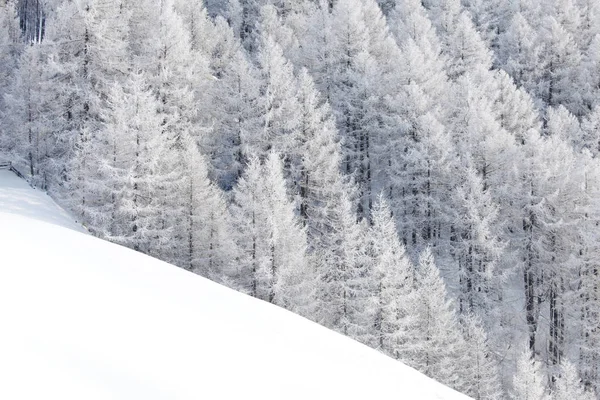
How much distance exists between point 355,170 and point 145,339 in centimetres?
2863

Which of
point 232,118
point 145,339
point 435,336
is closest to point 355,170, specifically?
point 232,118

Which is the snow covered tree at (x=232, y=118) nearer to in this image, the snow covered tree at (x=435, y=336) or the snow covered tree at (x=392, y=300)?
the snow covered tree at (x=392, y=300)

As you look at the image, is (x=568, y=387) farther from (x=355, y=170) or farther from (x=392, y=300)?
(x=355, y=170)

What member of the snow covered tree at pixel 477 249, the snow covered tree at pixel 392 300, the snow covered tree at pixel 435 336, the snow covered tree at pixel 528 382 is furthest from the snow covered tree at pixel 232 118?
the snow covered tree at pixel 528 382

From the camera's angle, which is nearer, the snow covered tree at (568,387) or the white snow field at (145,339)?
the white snow field at (145,339)

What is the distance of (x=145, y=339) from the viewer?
538 cm

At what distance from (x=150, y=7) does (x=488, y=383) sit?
97.2 ft

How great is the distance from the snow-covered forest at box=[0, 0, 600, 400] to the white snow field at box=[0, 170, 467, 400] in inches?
652

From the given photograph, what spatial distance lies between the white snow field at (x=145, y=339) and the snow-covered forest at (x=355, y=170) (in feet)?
54.3

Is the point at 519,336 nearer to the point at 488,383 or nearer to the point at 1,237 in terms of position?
the point at 488,383

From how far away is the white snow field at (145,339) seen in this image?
14.5 ft

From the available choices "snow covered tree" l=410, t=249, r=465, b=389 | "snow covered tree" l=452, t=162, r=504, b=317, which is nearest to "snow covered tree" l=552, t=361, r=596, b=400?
"snow covered tree" l=410, t=249, r=465, b=389

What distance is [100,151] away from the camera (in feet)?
85.0

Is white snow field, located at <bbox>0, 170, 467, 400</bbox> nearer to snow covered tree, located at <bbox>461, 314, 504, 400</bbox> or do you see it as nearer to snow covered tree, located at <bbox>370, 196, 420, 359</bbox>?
snow covered tree, located at <bbox>370, 196, 420, 359</bbox>
